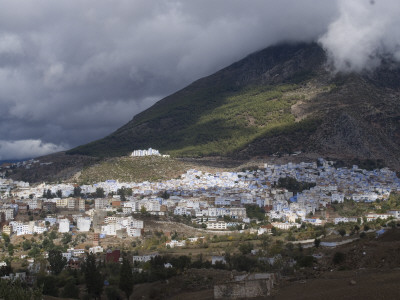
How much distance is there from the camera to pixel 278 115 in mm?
84562

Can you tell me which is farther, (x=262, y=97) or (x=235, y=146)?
(x=262, y=97)

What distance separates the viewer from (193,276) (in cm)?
2816

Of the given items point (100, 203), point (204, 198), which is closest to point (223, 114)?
point (204, 198)

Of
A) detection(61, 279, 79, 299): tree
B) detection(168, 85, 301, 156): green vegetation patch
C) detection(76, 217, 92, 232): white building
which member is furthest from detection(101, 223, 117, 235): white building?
detection(168, 85, 301, 156): green vegetation patch

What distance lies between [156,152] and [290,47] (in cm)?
4146

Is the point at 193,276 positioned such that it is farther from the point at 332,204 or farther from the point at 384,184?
the point at 384,184

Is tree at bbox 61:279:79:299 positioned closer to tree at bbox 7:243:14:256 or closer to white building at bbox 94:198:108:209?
tree at bbox 7:243:14:256

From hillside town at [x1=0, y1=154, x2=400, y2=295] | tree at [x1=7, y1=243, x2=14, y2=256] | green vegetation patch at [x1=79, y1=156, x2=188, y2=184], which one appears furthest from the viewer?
green vegetation patch at [x1=79, y1=156, x2=188, y2=184]

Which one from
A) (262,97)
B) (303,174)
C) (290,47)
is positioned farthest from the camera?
(290,47)

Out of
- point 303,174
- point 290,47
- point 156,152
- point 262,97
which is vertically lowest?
point 303,174

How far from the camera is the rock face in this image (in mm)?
74000

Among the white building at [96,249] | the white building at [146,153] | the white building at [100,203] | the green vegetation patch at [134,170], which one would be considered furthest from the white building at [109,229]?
the white building at [146,153]

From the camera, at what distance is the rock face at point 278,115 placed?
74.0 meters

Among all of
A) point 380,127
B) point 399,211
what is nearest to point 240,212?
point 399,211
